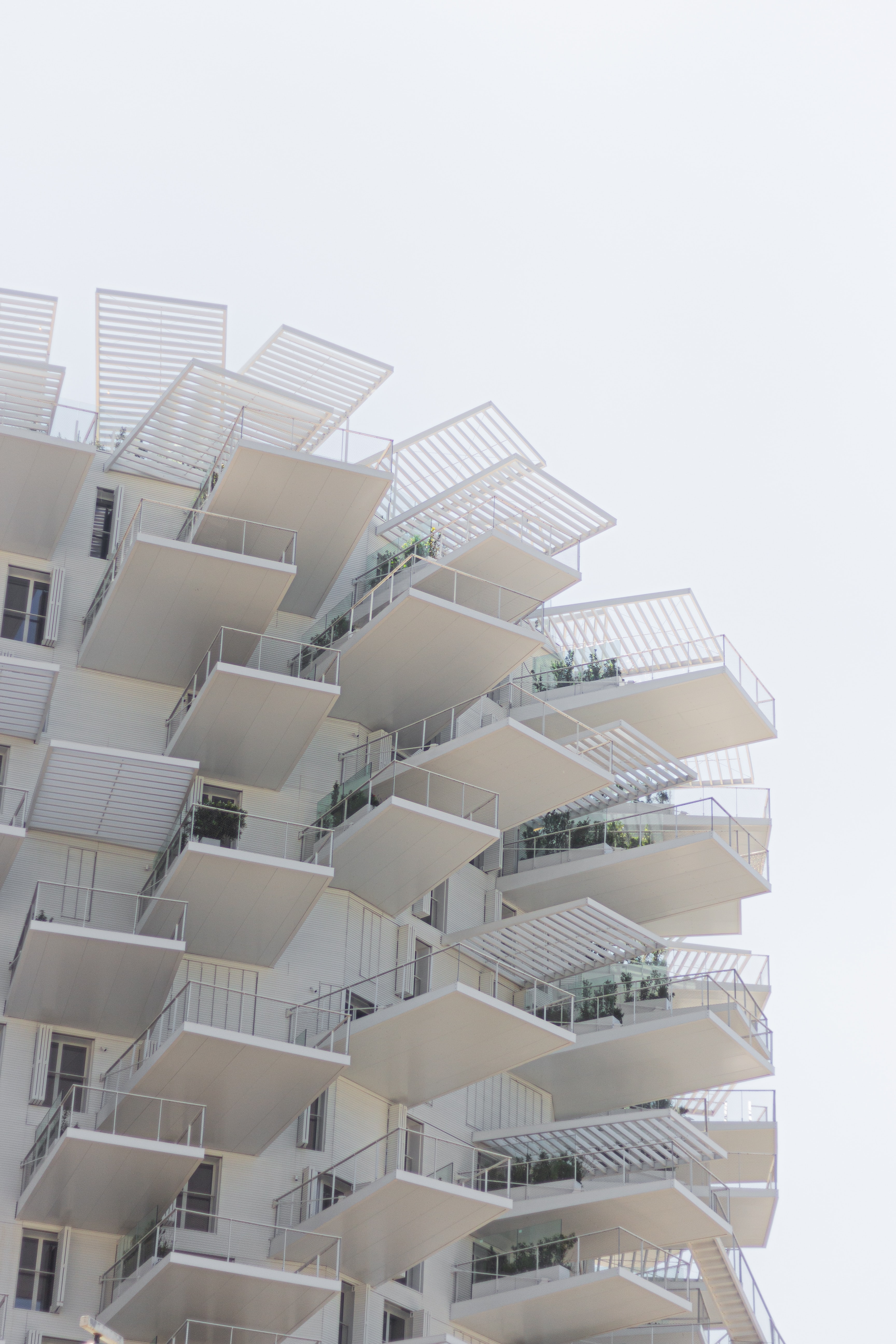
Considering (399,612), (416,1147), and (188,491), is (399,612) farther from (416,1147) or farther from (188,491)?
(416,1147)

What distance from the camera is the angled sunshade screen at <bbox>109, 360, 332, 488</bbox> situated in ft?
92.0

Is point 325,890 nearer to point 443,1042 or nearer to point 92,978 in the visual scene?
point 443,1042

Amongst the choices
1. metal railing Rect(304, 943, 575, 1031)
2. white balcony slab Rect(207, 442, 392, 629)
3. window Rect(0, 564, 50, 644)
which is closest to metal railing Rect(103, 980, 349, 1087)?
metal railing Rect(304, 943, 575, 1031)

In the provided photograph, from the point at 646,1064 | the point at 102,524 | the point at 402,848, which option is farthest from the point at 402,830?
the point at 646,1064

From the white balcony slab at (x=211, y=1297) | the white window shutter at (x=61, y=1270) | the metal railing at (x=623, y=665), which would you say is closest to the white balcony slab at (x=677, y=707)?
the metal railing at (x=623, y=665)

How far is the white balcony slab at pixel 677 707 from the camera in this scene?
34.0 m

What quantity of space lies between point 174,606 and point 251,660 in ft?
5.00

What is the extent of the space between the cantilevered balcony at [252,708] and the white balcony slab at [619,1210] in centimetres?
824

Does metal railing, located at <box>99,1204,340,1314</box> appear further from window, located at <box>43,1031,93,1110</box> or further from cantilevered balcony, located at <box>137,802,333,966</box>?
cantilevered balcony, located at <box>137,802,333,966</box>

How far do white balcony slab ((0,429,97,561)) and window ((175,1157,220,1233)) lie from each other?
33.6 feet

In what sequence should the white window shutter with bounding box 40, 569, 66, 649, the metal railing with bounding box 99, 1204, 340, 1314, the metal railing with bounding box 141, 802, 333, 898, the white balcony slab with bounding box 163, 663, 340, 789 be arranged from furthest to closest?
the white window shutter with bounding box 40, 569, 66, 649 → the white balcony slab with bounding box 163, 663, 340, 789 → the metal railing with bounding box 141, 802, 333, 898 → the metal railing with bounding box 99, 1204, 340, 1314

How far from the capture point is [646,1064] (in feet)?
106

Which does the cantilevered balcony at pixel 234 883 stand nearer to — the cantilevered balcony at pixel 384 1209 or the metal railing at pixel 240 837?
the metal railing at pixel 240 837

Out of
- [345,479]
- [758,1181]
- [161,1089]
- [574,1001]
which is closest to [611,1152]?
[574,1001]
